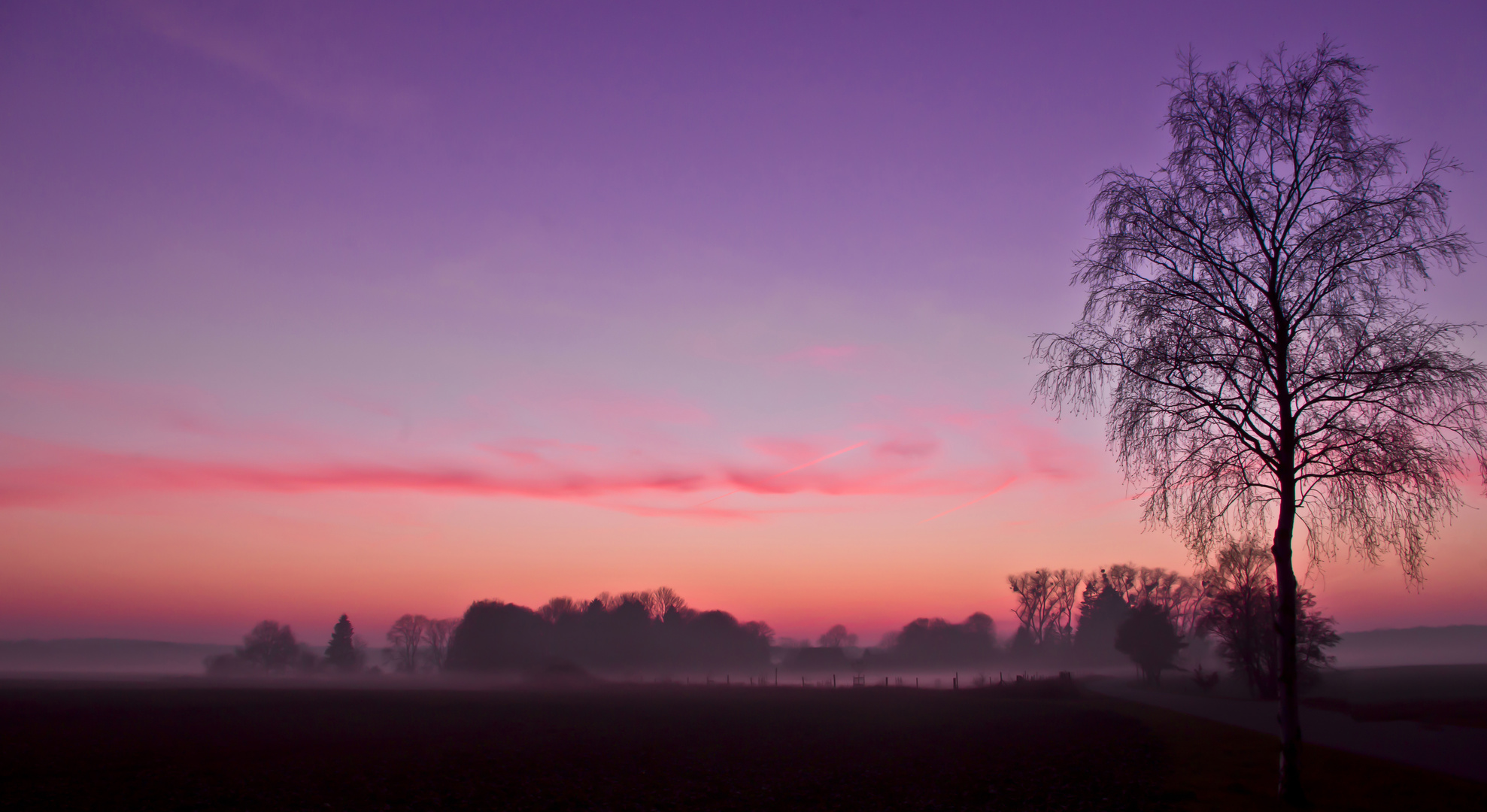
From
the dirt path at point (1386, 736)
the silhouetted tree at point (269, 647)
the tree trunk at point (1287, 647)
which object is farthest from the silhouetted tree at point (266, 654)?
the tree trunk at point (1287, 647)

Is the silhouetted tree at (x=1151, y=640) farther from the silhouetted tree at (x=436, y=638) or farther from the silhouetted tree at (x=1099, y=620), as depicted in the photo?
the silhouetted tree at (x=436, y=638)

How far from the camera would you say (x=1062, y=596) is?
394 feet

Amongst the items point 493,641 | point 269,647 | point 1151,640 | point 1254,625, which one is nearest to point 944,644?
point 1151,640

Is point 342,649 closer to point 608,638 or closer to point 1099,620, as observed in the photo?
point 608,638

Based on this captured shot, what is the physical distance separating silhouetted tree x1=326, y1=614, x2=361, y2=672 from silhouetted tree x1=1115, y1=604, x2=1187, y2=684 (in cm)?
12919

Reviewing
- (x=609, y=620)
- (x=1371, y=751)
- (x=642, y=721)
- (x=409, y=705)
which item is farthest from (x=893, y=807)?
(x=609, y=620)

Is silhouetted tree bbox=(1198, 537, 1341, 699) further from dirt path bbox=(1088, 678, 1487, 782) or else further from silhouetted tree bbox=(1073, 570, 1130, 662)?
silhouetted tree bbox=(1073, 570, 1130, 662)

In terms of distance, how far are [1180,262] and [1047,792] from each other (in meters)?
13.9

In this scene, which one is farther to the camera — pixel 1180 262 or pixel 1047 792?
pixel 1047 792

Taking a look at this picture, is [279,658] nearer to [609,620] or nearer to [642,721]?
[609,620]

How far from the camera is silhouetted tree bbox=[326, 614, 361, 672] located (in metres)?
134

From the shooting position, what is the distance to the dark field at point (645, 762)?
57.9 feet

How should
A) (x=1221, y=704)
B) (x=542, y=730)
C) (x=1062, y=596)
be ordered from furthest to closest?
1. (x=1062, y=596)
2. (x=1221, y=704)
3. (x=542, y=730)

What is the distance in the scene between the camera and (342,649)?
135m
